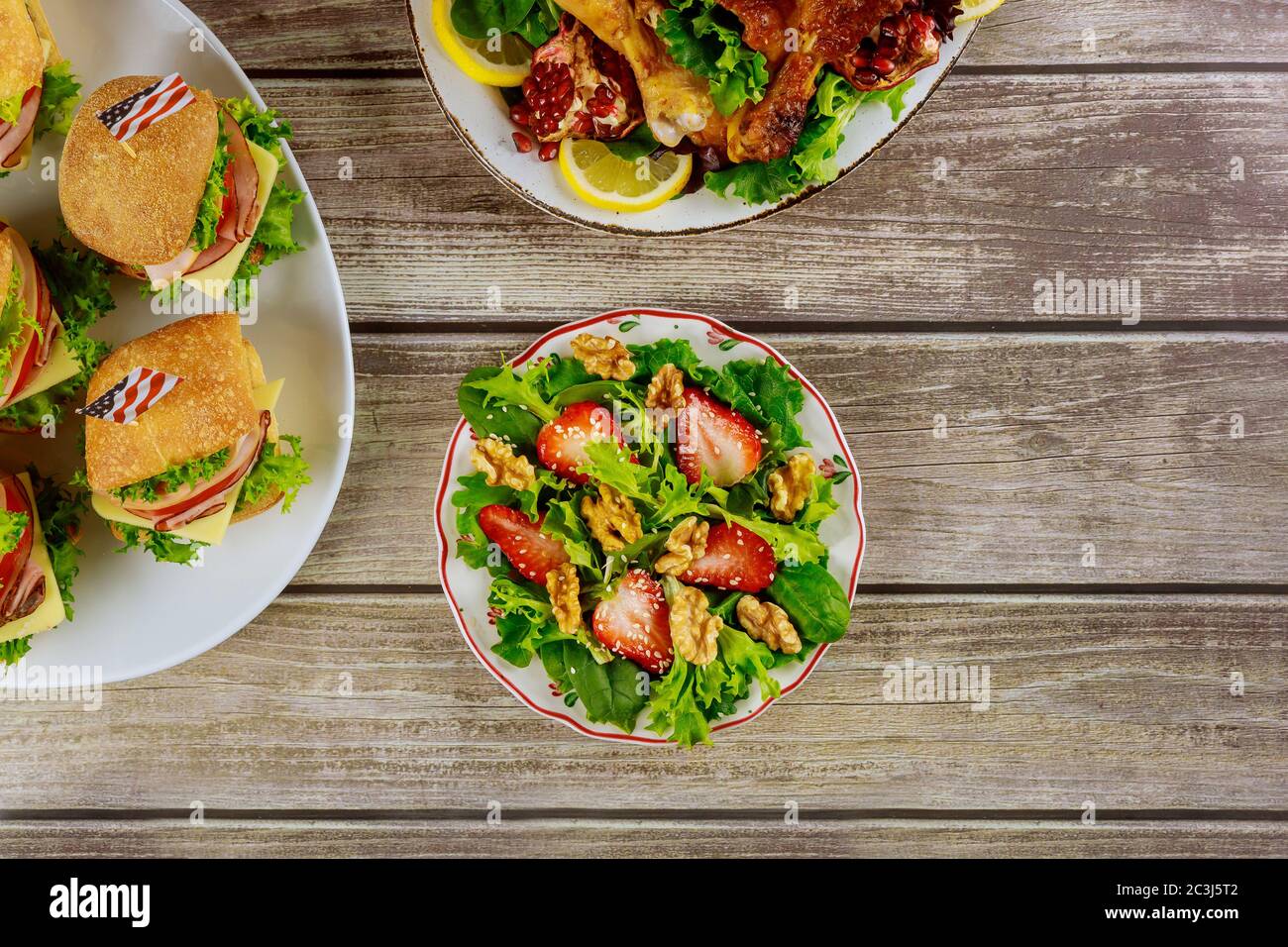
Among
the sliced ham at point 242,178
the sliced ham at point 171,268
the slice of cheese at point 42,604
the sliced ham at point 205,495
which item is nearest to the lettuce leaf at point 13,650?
the slice of cheese at point 42,604

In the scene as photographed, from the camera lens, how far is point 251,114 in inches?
48.8

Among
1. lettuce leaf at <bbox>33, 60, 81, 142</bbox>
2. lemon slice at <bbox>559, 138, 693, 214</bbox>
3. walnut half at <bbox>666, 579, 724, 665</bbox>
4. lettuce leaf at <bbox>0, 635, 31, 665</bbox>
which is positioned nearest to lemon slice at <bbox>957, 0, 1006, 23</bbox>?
lemon slice at <bbox>559, 138, 693, 214</bbox>

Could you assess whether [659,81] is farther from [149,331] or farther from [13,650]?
[13,650]

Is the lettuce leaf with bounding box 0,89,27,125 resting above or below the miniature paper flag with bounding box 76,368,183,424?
above

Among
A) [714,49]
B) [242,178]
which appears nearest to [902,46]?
[714,49]

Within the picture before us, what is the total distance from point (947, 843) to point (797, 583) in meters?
0.61

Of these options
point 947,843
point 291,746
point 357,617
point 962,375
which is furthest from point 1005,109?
point 291,746

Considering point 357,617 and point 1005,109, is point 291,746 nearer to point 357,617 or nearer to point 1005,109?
point 357,617

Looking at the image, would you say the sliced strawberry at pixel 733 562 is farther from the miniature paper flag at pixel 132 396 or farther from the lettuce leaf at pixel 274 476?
the miniature paper flag at pixel 132 396

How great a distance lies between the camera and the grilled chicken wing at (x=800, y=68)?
3.62ft

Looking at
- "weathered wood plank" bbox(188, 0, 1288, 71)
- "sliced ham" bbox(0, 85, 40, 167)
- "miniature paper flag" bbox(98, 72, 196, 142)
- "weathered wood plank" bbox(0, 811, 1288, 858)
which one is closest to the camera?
"miniature paper flag" bbox(98, 72, 196, 142)

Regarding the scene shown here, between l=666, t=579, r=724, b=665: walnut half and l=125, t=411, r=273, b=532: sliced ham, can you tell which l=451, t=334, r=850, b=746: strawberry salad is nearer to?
l=666, t=579, r=724, b=665: walnut half

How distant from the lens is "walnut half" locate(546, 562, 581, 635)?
48.1 inches

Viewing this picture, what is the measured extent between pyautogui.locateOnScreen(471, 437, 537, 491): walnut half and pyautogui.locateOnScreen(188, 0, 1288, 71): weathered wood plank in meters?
0.64
